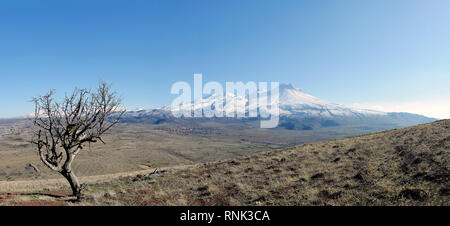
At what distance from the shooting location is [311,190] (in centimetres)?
1065

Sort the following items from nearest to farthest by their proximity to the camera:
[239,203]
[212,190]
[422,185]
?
1. [422,185]
2. [239,203]
3. [212,190]
